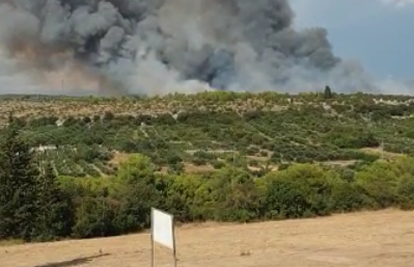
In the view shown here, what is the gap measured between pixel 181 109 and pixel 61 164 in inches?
1757

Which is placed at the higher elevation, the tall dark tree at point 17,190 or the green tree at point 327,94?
the green tree at point 327,94

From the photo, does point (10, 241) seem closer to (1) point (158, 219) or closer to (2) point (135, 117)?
(1) point (158, 219)

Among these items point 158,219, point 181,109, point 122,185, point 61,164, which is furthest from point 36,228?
point 181,109

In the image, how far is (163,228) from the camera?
11.5 meters

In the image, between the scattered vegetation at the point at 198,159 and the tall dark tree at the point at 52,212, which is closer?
the tall dark tree at the point at 52,212

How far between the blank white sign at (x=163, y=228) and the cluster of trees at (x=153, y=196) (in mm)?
14368

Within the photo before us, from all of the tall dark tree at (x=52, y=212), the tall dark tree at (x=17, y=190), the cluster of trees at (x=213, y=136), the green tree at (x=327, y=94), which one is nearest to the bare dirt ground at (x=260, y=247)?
the tall dark tree at (x=52, y=212)

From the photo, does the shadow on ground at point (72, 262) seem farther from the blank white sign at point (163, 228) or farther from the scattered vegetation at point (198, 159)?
the blank white sign at point (163, 228)

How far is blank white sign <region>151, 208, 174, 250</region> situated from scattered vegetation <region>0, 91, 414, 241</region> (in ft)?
47.0

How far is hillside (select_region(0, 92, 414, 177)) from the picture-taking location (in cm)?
6053

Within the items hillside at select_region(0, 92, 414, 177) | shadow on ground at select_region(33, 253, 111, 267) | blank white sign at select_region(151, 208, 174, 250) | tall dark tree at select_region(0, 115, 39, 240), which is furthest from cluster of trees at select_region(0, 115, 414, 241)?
hillside at select_region(0, 92, 414, 177)

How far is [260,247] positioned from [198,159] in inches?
1502

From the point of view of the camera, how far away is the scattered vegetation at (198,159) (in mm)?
26531

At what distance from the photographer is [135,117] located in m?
94.7
